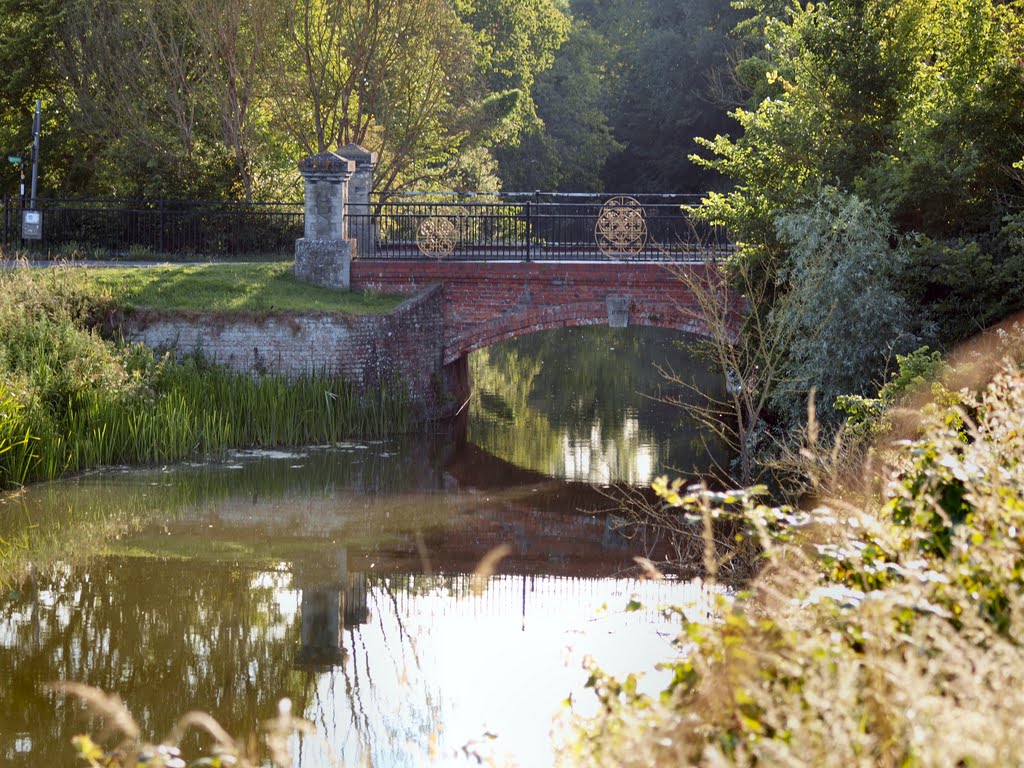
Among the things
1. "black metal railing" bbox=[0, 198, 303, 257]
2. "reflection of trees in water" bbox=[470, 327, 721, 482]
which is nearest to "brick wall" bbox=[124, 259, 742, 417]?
"reflection of trees in water" bbox=[470, 327, 721, 482]

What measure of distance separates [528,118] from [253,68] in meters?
18.9

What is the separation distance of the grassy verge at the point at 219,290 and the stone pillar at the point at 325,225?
0.30 m

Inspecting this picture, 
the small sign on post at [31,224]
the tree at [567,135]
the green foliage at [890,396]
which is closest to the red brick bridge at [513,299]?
the small sign on post at [31,224]

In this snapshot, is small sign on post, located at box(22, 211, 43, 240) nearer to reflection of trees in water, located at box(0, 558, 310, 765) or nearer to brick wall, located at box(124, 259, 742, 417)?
brick wall, located at box(124, 259, 742, 417)

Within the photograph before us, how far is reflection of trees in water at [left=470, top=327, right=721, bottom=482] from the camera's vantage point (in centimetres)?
1859

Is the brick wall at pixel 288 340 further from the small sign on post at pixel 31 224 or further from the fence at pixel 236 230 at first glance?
the small sign on post at pixel 31 224

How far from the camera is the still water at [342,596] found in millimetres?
8617

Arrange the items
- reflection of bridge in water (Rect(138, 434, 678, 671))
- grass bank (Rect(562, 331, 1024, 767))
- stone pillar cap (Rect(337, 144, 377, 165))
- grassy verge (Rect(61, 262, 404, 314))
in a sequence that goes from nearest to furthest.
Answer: grass bank (Rect(562, 331, 1024, 767)) → reflection of bridge in water (Rect(138, 434, 678, 671)) → grassy verge (Rect(61, 262, 404, 314)) → stone pillar cap (Rect(337, 144, 377, 165))

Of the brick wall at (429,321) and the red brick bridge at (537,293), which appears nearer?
A: the brick wall at (429,321)

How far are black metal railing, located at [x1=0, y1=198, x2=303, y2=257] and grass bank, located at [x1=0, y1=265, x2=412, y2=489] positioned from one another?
3.93 m

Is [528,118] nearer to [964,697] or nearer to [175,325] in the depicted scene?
[175,325]

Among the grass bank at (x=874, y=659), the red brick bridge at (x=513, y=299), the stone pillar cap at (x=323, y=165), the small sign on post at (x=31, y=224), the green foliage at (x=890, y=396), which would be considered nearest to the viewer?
the grass bank at (x=874, y=659)

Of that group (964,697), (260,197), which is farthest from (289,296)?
(964,697)

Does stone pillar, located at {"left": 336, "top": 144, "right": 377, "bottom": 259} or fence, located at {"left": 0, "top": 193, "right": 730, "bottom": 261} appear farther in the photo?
fence, located at {"left": 0, "top": 193, "right": 730, "bottom": 261}
